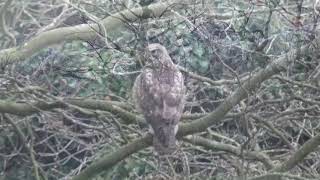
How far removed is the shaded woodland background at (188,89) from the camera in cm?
498

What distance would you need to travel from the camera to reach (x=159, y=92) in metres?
5.15

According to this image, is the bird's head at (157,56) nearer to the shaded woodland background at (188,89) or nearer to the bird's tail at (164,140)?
the shaded woodland background at (188,89)

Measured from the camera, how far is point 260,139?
261 inches

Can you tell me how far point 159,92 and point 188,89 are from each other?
106cm

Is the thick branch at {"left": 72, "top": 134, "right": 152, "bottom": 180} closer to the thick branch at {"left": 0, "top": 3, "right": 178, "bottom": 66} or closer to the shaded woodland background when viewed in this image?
the shaded woodland background

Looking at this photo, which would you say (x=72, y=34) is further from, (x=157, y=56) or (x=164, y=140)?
(x=164, y=140)

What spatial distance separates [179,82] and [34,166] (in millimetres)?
1467

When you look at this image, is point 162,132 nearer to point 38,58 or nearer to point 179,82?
point 179,82

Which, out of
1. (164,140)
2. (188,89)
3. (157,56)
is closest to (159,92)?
(157,56)

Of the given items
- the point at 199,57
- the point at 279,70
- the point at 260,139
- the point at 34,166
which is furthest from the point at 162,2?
the point at 279,70

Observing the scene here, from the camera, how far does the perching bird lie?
5.06 meters

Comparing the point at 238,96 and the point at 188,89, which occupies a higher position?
the point at 238,96

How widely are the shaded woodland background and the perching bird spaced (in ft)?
0.32

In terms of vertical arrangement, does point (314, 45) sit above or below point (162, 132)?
above
